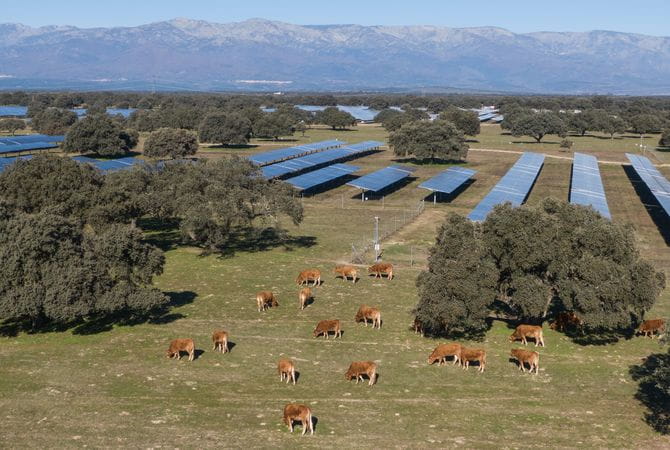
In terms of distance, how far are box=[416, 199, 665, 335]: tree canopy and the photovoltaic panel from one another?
4071cm

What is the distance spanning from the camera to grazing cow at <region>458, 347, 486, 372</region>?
28250 mm

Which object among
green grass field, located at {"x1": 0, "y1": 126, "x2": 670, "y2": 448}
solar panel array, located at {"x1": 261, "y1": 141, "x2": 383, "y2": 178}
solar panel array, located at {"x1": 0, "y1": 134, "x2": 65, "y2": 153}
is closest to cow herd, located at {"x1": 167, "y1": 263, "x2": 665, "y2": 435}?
green grass field, located at {"x1": 0, "y1": 126, "x2": 670, "y2": 448}

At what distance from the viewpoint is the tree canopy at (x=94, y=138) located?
353 feet

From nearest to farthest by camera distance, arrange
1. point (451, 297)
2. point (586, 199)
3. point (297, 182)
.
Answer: point (451, 297) < point (586, 199) < point (297, 182)

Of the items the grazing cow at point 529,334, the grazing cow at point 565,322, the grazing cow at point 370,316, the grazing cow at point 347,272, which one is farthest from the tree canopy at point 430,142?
the grazing cow at point 529,334

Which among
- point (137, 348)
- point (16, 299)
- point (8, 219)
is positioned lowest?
point (137, 348)

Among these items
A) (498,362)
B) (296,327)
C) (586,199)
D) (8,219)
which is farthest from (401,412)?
(586,199)

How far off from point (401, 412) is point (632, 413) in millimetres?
9247

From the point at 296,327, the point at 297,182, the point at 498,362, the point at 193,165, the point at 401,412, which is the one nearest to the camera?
the point at 401,412

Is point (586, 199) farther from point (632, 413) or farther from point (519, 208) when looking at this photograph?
point (632, 413)

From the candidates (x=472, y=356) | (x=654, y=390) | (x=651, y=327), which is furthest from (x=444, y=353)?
(x=651, y=327)

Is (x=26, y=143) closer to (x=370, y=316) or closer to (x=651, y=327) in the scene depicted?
(x=370, y=316)

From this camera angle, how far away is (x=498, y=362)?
29500 mm

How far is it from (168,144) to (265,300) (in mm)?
74986
